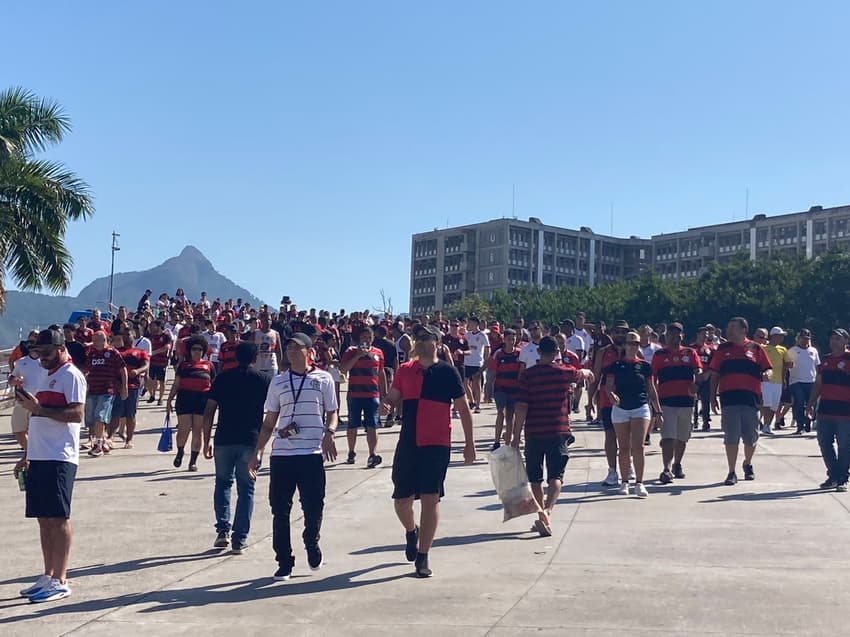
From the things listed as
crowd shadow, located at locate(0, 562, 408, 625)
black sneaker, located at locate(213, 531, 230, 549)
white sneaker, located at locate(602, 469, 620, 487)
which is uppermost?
white sneaker, located at locate(602, 469, 620, 487)

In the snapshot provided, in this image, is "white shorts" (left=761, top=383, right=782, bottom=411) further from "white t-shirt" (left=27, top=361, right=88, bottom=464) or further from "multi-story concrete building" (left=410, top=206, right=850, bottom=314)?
"multi-story concrete building" (left=410, top=206, right=850, bottom=314)

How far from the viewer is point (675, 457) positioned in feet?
43.7

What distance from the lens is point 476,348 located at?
21.4 m

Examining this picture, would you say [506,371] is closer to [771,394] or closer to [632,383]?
[632,383]

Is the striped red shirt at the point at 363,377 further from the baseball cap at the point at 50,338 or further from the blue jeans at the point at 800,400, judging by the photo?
the blue jeans at the point at 800,400

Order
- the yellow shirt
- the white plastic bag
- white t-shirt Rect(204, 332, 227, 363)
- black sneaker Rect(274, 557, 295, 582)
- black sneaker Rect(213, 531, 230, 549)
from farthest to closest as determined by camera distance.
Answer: white t-shirt Rect(204, 332, 227, 363) → the yellow shirt → the white plastic bag → black sneaker Rect(213, 531, 230, 549) → black sneaker Rect(274, 557, 295, 582)

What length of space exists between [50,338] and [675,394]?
26.1 feet

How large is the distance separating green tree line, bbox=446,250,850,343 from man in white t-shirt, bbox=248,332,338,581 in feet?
192

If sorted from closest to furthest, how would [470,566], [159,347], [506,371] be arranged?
[470,566], [506,371], [159,347]

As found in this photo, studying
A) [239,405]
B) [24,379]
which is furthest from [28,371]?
[239,405]

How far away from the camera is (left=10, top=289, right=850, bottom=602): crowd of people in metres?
7.61

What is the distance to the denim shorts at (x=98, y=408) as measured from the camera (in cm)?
1573

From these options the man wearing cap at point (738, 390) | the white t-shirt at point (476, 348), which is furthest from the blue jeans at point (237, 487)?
the white t-shirt at point (476, 348)

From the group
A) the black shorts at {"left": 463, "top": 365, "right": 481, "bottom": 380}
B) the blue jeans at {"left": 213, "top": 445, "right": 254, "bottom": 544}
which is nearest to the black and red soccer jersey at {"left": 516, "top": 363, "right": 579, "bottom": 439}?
the blue jeans at {"left": 213, "top": 445, "right": 254, "bottom": 544}
